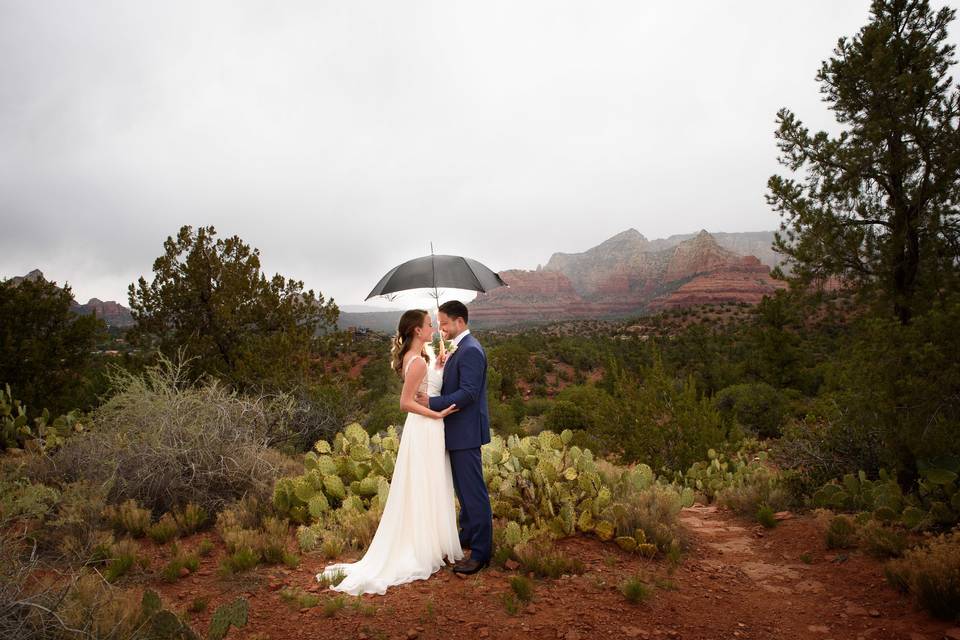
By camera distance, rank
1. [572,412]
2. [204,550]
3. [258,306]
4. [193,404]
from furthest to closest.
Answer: [572,412], [258,306], [193,404], [204,550]

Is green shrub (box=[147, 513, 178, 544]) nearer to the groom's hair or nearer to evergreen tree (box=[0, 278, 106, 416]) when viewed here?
the groom's hair

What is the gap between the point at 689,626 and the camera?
351cm

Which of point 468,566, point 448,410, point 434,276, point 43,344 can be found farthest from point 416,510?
point 43,344

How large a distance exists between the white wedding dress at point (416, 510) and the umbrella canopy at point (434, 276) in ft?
2.94

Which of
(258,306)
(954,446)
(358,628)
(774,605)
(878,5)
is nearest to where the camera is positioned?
(358,628)

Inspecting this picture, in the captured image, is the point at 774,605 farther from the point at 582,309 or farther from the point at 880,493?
the point at 582,309

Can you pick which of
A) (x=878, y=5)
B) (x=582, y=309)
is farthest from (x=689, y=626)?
(x=582, y=309)

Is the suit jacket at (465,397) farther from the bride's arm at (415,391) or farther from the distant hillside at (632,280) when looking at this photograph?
the distant hillside at (632,280)

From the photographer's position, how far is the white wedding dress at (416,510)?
13.7 feet

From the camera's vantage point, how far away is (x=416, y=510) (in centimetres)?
418

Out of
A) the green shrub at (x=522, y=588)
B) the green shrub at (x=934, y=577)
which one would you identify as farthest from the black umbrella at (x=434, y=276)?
the green shrub at (x=934, y=577)

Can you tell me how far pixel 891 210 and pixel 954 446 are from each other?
3.73m

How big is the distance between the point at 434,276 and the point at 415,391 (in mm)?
1200

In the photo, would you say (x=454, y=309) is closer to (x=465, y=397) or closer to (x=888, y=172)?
(x=465, y=397)
